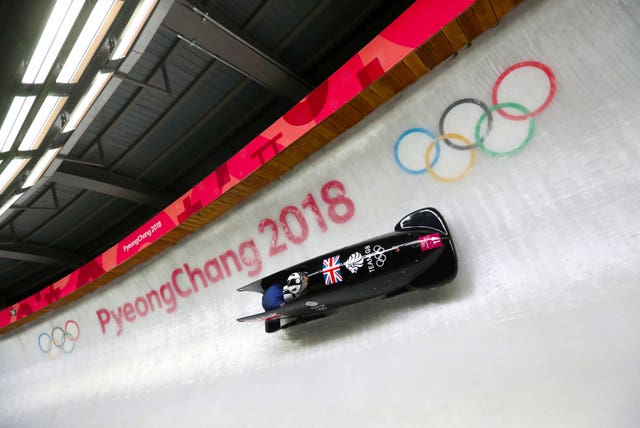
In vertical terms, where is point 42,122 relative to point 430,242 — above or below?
above

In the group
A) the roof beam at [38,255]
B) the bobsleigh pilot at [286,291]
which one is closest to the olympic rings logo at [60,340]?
the roof beam at [38,255]

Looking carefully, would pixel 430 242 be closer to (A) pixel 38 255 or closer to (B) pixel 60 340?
(B) pixel 60 340

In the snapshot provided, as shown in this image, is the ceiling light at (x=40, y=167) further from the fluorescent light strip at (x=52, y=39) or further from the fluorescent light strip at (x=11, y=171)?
the fluorescent light strip at (x=52, y=39)

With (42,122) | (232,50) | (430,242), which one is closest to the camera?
(430,242)

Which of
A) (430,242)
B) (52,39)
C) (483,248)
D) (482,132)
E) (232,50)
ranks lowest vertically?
(483,248)

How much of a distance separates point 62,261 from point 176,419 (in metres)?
6.16

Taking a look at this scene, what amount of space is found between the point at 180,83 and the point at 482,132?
3.45 meters

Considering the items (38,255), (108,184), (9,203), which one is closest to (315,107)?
(9,203)

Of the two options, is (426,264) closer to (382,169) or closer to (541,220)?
(541,220)

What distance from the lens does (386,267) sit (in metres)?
2.88

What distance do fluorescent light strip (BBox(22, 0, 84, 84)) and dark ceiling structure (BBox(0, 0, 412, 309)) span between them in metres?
0.04

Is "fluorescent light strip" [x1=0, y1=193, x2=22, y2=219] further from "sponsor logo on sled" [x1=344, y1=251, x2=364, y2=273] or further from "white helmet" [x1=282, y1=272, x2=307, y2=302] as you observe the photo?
"sponsor logo on sled" [x1=344, y1=251, x2=364, y2=273]

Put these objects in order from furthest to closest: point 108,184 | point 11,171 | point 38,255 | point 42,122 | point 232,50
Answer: point 38,255 < point 108,184 < point 232,50 < point 11,171 < point 42,122

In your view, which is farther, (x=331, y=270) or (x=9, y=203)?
(x=9, y=203)
